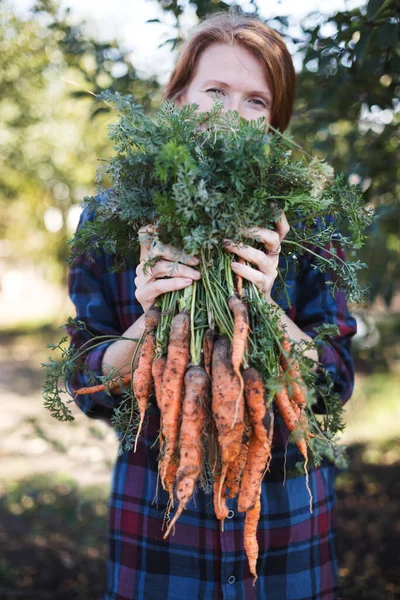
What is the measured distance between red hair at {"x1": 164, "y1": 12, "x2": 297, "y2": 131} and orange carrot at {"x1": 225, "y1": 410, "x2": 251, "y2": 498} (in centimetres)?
105

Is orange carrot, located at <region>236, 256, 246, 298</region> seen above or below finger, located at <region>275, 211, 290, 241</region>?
below

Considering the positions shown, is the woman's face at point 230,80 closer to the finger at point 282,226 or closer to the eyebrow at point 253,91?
the eyebrow at point 253,91

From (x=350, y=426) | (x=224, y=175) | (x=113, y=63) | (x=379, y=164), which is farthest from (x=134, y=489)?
(x=350, y=426)

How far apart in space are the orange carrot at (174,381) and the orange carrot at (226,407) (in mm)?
89

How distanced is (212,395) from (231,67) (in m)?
0.97

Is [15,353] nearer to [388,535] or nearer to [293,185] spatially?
[388,535]

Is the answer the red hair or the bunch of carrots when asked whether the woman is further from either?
the bunch of carrots

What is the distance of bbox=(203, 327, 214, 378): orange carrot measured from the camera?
4.20ft

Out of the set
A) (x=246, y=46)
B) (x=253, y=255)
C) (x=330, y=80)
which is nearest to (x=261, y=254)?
(x=253, y=255)

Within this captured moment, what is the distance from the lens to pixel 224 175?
1199mm

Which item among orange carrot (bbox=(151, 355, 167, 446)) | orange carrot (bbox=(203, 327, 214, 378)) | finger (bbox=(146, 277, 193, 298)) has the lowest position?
orange carrot (bbox=(151, 355, 167, 446))

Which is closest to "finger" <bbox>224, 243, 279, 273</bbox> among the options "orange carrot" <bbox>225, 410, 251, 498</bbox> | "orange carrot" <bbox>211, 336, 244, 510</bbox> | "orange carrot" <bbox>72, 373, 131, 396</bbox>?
"orange carrot" <bbox>211, 336, 244, 510</bbox>

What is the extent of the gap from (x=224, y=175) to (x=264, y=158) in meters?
0.10

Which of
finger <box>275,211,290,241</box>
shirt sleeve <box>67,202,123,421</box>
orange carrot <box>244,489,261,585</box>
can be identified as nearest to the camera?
finger <box>275,211,290,241</box>
